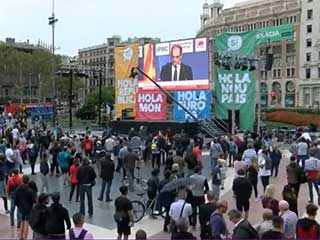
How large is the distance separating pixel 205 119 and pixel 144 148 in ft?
41.6

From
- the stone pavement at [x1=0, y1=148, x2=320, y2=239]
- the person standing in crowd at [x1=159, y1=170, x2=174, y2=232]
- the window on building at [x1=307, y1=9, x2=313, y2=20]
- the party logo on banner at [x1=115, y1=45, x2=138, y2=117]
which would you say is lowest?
Result: the stone pavement at [x1=0, y1=148, x2=320, y2=239]

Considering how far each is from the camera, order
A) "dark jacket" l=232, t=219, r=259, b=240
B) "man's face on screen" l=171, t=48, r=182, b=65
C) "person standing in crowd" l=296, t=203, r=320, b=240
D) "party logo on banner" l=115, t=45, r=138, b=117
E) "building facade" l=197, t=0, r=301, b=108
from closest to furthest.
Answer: "dark jacket" l=232, t=219, r=259, b=240 < "person standing in crowd" l=296, t=203, r=320, b=240 < "man's face on screen" l=171, t=48, r=182, b=65 < "party logo on banner" l=115, t=45, r=138, b=117 < "building facade" l=197, t=0, r=301, b=108

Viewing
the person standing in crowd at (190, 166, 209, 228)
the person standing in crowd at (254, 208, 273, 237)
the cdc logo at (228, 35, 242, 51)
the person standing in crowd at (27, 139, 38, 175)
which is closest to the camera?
the person standing in crowd at (254, 208, 273, 237)

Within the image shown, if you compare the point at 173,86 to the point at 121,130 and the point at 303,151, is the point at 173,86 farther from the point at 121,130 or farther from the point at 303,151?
the point at 303,151

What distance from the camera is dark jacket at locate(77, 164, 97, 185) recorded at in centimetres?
1318

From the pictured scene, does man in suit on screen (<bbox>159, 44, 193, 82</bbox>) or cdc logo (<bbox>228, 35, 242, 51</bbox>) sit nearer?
cdc logo (<bbox>228, 35, 242, 51</bbox>)

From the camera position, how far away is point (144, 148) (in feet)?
79.6

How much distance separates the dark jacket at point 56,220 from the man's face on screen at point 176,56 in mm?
30111

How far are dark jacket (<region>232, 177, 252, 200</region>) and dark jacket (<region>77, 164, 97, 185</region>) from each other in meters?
3.86

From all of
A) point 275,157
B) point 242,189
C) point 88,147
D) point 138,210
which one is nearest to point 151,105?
point 88,147

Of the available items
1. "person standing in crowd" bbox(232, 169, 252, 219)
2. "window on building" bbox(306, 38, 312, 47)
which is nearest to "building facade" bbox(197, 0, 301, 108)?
"window on building" bbox(306, 38, 312, 47)

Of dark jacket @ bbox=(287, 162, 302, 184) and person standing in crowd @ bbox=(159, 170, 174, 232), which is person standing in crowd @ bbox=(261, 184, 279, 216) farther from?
dark jacket @ bbox=(287, 162, 302, 184)

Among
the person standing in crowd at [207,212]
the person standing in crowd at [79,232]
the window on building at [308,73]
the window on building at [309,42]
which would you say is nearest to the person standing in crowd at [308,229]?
the person standing in crowd at [207,212]

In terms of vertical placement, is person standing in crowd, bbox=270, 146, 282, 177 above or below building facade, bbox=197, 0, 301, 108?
below
